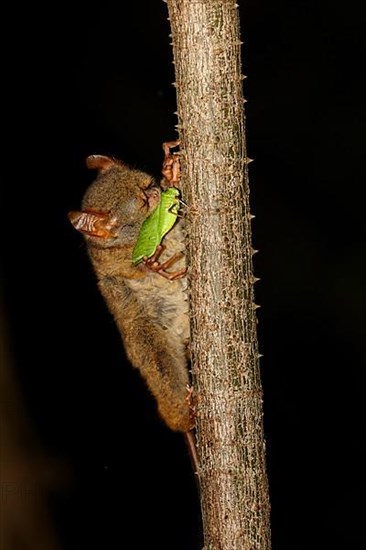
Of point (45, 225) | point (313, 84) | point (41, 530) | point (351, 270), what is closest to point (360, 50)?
point (313, 84)

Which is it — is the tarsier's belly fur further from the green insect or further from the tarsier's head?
the green insect

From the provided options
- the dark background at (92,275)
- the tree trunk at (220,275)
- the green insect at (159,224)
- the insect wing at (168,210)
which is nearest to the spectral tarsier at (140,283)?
the green insect at (159,224)

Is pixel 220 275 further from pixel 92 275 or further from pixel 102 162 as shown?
pixel 92 275

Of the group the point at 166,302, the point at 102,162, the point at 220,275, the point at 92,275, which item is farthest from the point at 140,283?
the point at 92,275

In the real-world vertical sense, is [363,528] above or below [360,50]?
below

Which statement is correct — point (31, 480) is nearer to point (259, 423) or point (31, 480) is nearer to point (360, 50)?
point (259, 423)

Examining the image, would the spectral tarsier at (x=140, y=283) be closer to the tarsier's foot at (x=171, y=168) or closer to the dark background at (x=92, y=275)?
the tarsier's foot at (x=171, y=168)
